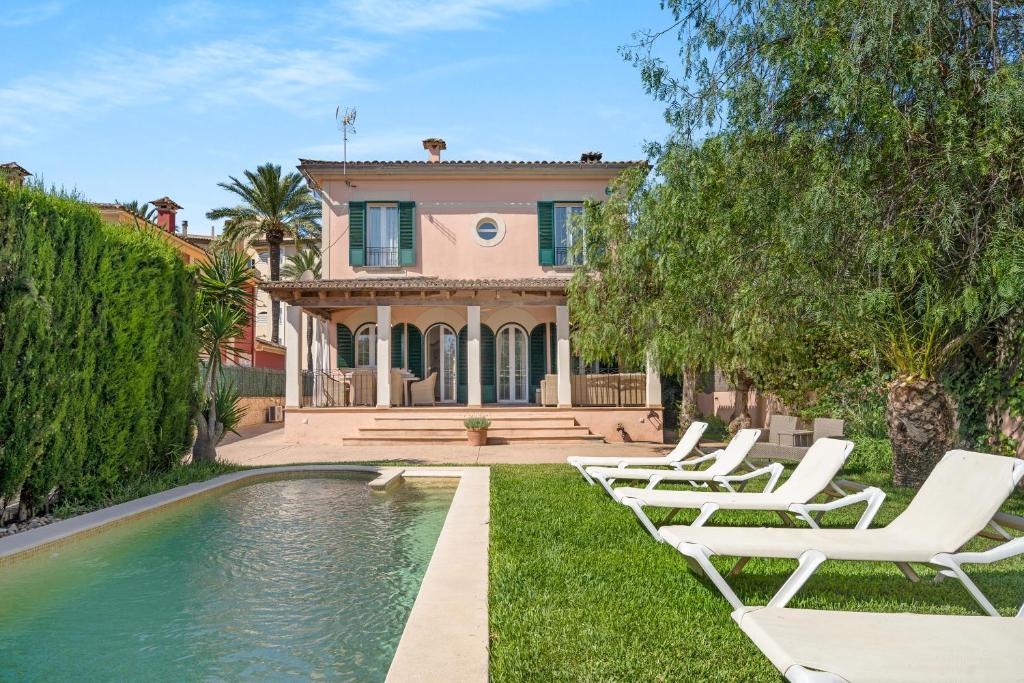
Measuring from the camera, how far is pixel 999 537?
5.35 metres

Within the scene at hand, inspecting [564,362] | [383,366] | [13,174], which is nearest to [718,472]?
[13,174]

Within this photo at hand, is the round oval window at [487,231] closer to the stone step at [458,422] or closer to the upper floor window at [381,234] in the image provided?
the upper floor window at [381,234]

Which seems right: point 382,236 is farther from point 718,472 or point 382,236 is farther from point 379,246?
point 718,472

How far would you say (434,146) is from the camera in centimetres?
2223

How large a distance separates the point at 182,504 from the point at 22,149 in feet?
19.8

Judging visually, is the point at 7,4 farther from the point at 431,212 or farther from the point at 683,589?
the point at 431,212

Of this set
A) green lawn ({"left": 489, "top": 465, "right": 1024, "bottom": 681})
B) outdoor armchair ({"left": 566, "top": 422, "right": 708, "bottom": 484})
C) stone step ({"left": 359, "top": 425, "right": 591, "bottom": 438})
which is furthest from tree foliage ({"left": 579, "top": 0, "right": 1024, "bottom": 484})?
stone step ({"left": 359, "top": 425, "right": 591, "bottom": 438})

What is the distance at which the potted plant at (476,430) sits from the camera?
53.4 feet

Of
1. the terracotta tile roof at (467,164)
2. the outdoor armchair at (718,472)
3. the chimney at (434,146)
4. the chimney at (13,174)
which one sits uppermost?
the chimney at (434,146)

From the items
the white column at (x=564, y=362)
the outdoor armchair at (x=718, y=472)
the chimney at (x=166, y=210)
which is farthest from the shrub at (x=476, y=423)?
the chimney at (x=166, y=210)

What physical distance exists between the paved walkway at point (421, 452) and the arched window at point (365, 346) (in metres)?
4.29

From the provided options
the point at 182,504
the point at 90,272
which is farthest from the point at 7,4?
the point at 182,504

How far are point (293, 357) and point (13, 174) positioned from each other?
11296mm

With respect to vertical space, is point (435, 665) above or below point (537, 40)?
below
